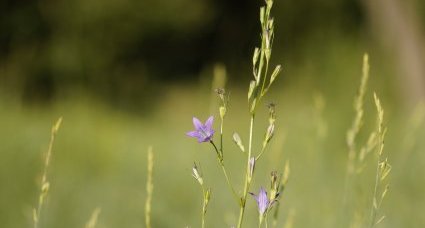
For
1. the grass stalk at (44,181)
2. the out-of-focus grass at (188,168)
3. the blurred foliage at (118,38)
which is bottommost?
the grass stalk at (44,181)

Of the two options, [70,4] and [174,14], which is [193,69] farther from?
[70,4]

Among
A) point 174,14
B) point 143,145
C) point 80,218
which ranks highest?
point 174,14

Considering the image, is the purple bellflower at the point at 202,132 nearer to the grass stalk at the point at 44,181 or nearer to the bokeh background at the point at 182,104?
the grass stalk at the point at 44,181

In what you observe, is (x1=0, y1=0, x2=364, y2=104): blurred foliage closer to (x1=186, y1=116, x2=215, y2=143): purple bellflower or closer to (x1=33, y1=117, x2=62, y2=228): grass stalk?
(x1=33, y1=117, x2=62, y2=228): grass stalk

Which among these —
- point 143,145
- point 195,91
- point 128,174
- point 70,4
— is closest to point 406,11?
point 143,145

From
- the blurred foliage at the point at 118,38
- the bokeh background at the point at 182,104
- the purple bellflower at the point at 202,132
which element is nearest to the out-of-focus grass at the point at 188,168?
the bokeh background at the point at 182,104

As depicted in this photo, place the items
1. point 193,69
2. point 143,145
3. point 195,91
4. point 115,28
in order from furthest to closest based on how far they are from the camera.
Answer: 1. point 193,69
2. point 195,91
3. point 115,28
4. point 143,145
